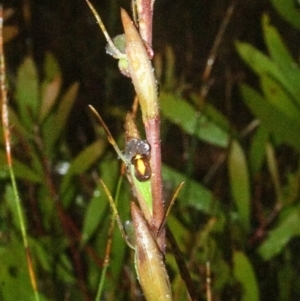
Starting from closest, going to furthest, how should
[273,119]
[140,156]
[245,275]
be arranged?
[140,156] < [245,275] < [273,119]

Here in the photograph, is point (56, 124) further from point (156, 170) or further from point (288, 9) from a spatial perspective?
point (156, 170)

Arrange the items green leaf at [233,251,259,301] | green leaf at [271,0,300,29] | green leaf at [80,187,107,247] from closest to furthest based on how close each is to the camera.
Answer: green leaf at [233,251,259,301] < green leaf at [80,187,107,247] < green leaf at [271,0,300,29]

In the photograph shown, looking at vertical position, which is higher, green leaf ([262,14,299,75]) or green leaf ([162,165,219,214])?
green leaf ([262,14,299,75])

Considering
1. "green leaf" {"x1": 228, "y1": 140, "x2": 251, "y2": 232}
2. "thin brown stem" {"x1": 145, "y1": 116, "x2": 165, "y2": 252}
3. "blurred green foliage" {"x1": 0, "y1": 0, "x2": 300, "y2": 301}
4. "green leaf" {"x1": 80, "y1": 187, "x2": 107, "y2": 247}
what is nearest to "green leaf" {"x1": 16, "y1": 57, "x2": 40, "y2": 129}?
"blurred green foliage" {"x1": 0, "y1": 0, "x2": 300, "y2": 301}

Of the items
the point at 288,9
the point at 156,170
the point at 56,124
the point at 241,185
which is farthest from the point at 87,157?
the point at 156,170

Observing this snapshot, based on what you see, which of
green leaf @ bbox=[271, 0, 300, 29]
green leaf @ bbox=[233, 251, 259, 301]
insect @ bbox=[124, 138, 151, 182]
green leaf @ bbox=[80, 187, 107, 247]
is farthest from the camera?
green leaf @ bbox=[271, 0, 300, 29]

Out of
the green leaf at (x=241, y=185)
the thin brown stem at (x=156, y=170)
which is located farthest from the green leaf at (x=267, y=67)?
the thin brown stem at (x=156, y=170)

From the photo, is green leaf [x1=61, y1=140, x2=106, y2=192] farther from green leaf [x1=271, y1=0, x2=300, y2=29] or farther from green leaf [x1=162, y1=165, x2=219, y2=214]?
green leaf [x1=271, y1=0, x2=300, y2=29]

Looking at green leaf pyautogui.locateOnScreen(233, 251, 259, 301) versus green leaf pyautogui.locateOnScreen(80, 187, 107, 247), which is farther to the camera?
green leaf pyautogui.locateOnScreen(80, 187, 107, 247)
